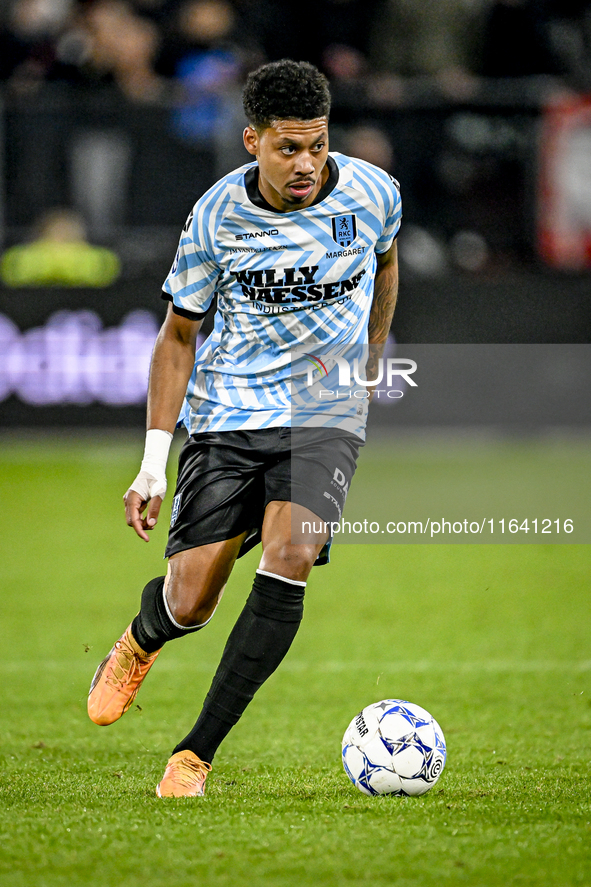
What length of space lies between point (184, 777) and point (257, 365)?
4.53 feet

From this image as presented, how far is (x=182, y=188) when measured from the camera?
39.7 feet

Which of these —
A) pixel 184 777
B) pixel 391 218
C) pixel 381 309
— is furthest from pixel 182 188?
pixel 184 777

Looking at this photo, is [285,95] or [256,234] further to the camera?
[256,234]

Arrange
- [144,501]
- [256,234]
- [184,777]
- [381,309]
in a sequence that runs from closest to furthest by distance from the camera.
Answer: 1. [184,777]
2. [144,501]
3. [256,234]
4. [381,309]

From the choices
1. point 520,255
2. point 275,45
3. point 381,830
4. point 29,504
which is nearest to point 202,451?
point 381,830

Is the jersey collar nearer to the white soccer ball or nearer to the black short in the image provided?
the black short

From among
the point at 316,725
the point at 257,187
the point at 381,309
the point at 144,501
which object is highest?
the point at 257,187

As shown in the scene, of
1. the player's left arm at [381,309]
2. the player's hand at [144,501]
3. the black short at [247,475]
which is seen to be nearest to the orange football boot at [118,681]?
the black short at [247,475]

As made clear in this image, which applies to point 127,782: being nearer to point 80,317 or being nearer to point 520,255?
point 80,317

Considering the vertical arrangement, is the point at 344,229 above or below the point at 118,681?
above

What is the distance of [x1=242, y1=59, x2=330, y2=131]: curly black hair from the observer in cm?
393

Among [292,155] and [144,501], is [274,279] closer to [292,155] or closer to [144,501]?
[292,155]

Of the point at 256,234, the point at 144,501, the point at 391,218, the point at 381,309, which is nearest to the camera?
the point at 144,501

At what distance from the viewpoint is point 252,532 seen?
4277 millimetres
